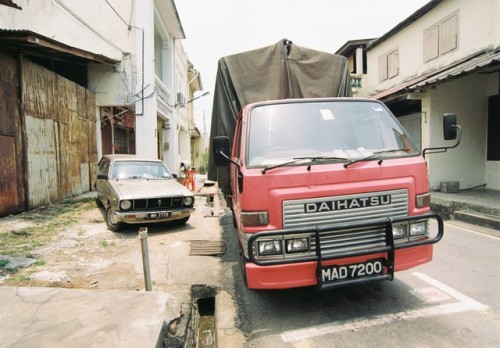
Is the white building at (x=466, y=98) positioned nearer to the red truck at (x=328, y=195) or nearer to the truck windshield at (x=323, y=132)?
the truck windshield at (x=323, y=132)

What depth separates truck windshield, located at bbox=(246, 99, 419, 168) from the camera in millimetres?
3127

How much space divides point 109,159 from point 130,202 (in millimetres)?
2389

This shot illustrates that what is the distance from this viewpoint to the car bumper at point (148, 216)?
5.81m

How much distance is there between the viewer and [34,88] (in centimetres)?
789

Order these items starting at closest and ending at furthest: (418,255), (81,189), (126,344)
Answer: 1. (126,344)
2. (418,255)
3. (81,189)

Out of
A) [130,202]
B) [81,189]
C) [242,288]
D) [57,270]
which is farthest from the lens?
[81,189]

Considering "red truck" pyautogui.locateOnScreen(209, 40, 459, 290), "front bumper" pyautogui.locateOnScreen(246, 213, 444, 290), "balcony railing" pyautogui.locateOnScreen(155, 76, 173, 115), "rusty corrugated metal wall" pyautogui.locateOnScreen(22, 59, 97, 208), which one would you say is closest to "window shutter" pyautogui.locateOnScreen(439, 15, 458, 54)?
"red truck" pyautogui.locateOnScreen(209, 40, 459, 290)

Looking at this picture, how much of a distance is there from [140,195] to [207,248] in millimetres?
1766

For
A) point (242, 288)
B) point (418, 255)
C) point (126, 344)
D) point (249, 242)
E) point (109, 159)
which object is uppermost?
point (109, 159)

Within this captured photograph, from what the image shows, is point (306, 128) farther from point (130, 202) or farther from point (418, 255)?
point (130, 202)

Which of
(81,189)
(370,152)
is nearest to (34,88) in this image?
(81,189)

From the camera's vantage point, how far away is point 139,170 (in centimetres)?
738

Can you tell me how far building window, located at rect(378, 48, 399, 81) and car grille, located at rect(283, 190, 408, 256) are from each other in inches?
507

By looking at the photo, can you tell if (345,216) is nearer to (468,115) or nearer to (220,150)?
(220,150)
